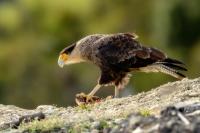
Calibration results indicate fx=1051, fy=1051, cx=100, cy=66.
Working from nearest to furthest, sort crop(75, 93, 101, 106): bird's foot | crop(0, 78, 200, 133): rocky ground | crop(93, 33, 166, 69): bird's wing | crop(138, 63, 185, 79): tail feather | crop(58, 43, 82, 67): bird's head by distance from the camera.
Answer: crop(0, 78, 200, 133): rocky ground < crop(75, 93, 101, 106): bird's foot < crop(138, 63, 185, 79): tail feather < crop(93, 33, 166, 69): bird's wing < crop(58, 43, 82, 67): bird's head

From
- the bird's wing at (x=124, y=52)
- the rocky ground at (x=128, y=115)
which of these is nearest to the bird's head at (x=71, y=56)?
the bird's wing at (x=124, y=52)

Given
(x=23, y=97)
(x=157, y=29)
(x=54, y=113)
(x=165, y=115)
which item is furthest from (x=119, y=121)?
(x=23, y=97)

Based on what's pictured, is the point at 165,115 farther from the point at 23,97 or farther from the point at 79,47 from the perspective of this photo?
the point at 23,97

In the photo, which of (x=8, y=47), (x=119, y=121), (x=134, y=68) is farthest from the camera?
(x=8, y=47)

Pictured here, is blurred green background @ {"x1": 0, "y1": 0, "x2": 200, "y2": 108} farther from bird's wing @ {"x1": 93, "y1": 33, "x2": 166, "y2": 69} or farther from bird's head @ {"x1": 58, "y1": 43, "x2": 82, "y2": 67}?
bird's wing @ {"x1": 93, "y1": 33, "x2": 166, "y2": 69}

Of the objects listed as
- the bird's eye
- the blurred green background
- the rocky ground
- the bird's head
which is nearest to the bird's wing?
the bird's head

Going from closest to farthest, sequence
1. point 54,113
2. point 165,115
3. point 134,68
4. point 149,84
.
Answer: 1. point 165,115
2. point 54,113
3. point 134,68
4. point 149,84

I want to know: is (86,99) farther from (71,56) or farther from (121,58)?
(71,56)
